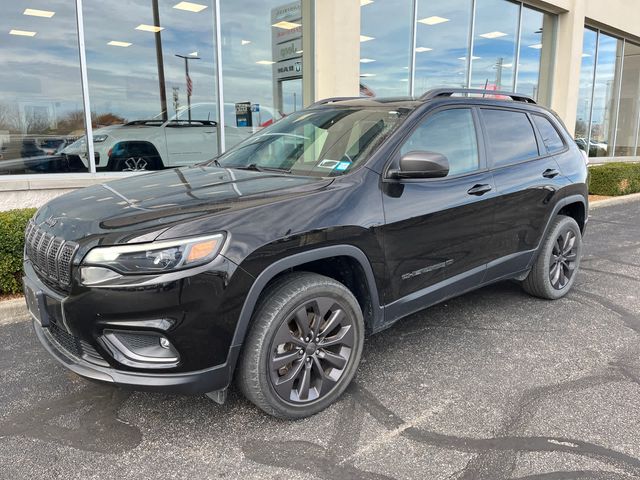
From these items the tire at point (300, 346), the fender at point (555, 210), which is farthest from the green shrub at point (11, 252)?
the fender at point (555, 210)

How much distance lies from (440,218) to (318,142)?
3.24ft

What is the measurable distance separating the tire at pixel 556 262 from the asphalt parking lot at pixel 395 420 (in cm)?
67

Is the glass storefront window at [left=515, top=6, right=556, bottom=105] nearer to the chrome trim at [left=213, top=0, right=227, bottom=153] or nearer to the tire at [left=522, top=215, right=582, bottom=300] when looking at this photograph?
the chrome trim at [left=213, top=0, right=227, bottom=153]

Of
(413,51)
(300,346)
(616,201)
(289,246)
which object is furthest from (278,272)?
(616,201)

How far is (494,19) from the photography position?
40.3ft

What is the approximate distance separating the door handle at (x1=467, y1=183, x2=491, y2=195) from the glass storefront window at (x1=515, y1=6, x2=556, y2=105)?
11.1 m

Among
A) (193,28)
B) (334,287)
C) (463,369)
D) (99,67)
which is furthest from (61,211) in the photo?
(193,28)

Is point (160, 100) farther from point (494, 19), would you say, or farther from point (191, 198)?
point (494, 19)

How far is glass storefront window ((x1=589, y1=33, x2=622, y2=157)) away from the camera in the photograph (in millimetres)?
16125

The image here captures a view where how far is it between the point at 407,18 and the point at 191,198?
9568 millimetres

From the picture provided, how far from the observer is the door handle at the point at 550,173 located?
13.8 feet

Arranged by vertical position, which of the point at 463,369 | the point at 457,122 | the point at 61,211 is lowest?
the point at 463,369

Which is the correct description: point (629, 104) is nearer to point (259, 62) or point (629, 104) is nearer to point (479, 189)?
point (259, 62)

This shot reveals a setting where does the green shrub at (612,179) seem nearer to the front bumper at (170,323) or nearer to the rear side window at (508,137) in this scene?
the rear side window at (508,137)
